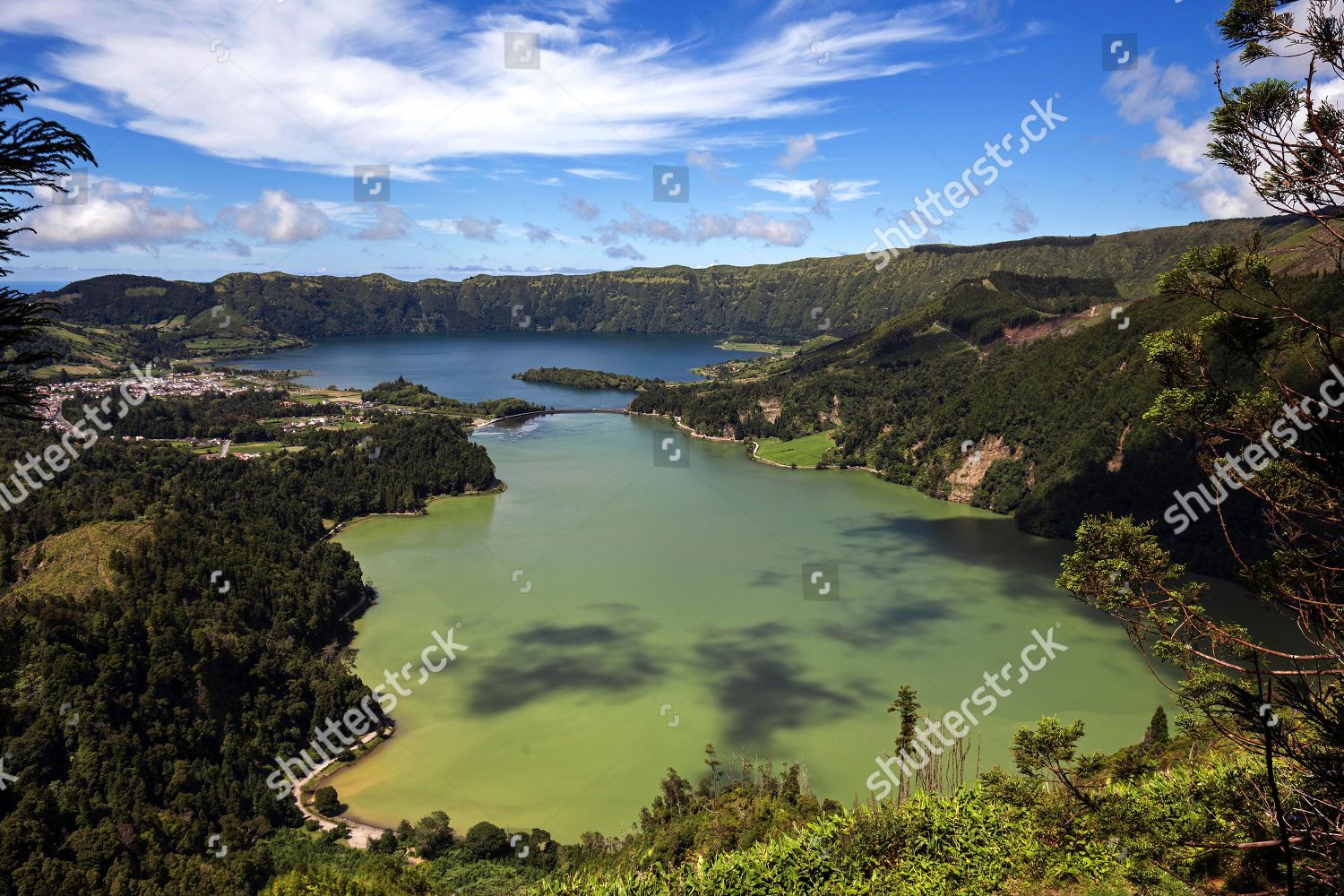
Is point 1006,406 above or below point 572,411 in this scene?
above

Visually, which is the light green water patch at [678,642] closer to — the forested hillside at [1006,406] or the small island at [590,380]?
the forested hillside at [1006,406]

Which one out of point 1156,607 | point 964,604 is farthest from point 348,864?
point 964,604

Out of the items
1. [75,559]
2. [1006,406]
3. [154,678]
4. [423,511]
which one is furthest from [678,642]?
[1006,406]

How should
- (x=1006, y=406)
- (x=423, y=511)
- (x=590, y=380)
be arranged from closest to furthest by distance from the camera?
(x=423, y=511), (x=1006, y=406), (x=590, y=380)

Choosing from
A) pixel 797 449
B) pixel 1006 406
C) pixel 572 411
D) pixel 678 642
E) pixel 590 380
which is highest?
pixel 1006 406

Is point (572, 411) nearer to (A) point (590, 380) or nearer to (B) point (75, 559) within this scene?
(A) point (590, 380)

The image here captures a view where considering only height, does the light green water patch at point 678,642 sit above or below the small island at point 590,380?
below

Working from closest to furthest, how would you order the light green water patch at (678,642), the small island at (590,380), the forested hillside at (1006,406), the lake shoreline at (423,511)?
1. the light green water patch at (678,642)
2. the forested hillside at (1006,406)
3. the lake shoreline at (423,511)
4. the small island at (590,380)

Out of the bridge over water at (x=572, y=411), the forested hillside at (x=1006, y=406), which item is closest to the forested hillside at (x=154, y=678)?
the forested hillside at (x=1006, y=406)
